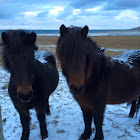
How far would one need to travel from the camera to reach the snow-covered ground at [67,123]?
10.8 ft

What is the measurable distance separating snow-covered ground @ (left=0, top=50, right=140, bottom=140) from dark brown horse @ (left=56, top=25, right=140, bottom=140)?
446 mm

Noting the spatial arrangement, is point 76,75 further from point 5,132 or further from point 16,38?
point 5,132

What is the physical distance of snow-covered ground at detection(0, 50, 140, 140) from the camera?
129 inches

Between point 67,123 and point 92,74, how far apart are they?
1.94 m

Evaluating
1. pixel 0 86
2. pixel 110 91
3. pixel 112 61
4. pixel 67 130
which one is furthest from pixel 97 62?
pixel 0 86

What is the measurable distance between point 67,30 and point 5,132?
9.26ft

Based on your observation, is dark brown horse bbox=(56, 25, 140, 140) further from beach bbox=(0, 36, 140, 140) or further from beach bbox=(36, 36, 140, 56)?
beach bbox=(36, 36, 140, 56)

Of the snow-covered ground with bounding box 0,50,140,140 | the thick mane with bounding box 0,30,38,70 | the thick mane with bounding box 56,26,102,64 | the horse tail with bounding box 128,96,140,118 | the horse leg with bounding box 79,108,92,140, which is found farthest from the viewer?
the horse tail with bounding box 128,96,140,118

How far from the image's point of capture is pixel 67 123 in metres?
3.76

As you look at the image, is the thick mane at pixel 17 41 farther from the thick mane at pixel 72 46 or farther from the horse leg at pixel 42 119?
the horse leg at pixel 42 119

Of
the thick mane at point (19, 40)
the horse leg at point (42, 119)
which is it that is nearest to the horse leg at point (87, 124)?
the horse leg at point (42, 119)

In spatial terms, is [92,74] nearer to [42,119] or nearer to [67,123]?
[42,119]

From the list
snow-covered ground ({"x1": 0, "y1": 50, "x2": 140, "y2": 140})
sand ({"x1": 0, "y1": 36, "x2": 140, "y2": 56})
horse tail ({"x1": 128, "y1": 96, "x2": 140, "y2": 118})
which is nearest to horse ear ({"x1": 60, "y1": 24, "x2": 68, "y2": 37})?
snow-covered ground ({"x1": 0, "y1": 50, "x2": 140, "y2": 140})

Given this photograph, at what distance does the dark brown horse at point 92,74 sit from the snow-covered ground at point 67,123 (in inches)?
17.6
